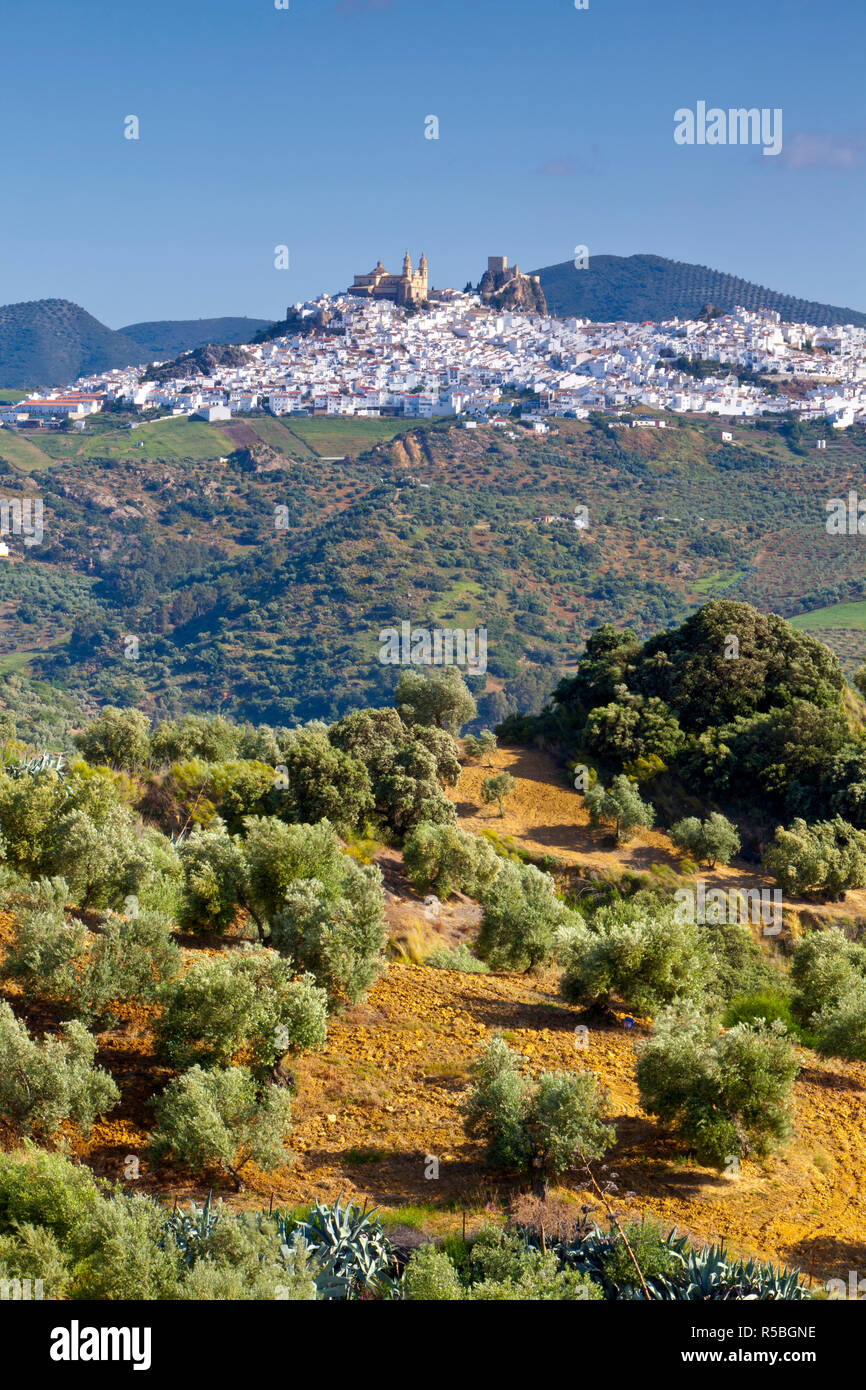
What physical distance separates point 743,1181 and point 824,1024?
2902mm

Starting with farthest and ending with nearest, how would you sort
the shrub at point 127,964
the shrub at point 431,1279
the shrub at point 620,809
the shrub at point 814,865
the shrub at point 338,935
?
the shrub at point 620,809 → the shrub at point 814,865 → the shrub at point 338,935 → the shrub at point 127,964 → the shrub at point 431,1279

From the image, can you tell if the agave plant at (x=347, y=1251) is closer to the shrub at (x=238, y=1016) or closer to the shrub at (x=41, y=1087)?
the shrub at (x=238, y=1016)

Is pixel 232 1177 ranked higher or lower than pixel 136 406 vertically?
lower

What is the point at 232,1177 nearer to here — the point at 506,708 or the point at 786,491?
the point at 506,708

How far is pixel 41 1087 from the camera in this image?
8141 millimetres

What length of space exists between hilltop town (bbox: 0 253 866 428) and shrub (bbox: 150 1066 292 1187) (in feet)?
465

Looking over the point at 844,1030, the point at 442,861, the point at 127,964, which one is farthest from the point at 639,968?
the point at 442,861

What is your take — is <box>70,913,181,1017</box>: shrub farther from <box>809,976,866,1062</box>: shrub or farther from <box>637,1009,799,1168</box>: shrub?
<box>809,976,866,1062</box>: shrub

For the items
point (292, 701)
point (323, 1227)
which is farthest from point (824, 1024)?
point (292, 701)

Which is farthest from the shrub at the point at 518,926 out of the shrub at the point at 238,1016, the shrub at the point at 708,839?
the shrub at the point at 708,839

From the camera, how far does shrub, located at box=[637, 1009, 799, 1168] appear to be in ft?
27.5

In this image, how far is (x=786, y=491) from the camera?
119812mm

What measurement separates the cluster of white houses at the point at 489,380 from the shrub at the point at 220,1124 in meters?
145

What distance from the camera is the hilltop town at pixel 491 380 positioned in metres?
152
